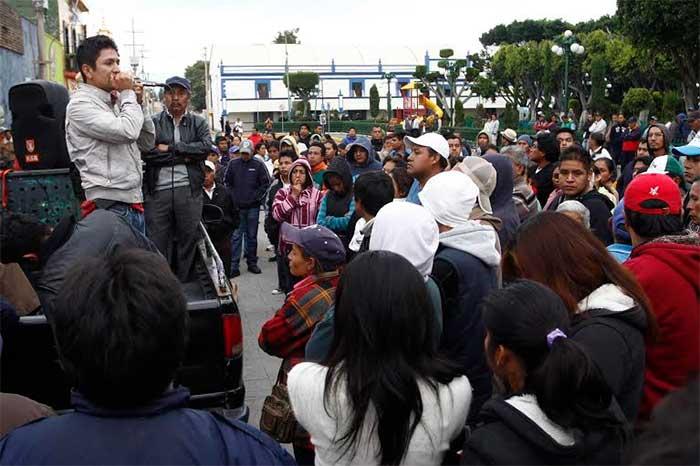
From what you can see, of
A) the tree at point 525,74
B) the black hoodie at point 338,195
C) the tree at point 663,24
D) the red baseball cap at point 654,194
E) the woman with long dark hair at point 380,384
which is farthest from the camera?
the tree at point 525,74

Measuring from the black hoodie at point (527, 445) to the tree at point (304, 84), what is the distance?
66562mm

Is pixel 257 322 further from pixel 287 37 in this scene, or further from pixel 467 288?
pixel 287 37

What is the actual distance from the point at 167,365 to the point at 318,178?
7593 millimetres

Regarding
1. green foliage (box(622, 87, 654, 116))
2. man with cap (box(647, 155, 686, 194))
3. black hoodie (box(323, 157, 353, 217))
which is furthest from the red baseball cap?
green foliage (box(622, 87, 654, 116))

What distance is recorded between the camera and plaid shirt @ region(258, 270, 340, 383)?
3.29m

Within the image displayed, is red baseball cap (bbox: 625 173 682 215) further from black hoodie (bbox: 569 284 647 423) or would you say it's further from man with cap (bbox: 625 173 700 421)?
black hoodie (bbox: 569 284 647 423)

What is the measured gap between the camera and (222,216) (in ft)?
28.5

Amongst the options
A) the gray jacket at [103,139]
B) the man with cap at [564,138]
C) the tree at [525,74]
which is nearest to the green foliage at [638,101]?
the tree at [525,74]

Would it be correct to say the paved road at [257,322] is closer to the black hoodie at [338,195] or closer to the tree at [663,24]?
the black hoodie at [338,195]

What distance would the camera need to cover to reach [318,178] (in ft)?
30.6

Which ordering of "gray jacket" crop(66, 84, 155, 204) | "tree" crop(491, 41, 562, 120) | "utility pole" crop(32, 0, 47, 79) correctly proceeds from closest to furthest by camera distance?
"gray jacket" crop(66, 84, 155, 204) < "utility pole" crop(32, 0, 47, 79) < "tree" crop(491, 41, 562, 120)

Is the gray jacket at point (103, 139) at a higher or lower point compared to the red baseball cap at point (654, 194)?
higher

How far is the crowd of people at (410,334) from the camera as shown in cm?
174

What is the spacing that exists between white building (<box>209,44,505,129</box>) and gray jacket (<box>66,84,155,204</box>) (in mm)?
67635
